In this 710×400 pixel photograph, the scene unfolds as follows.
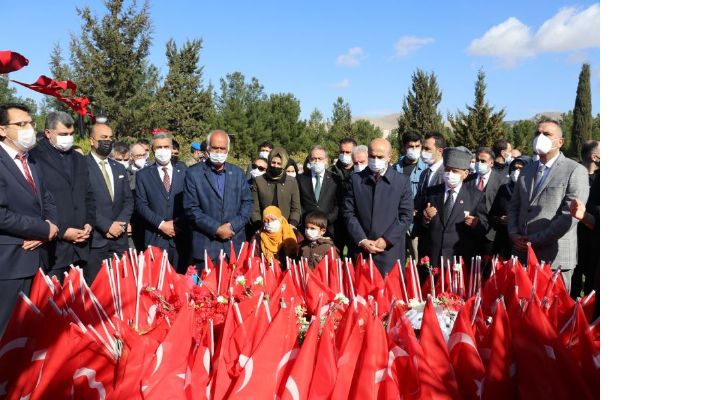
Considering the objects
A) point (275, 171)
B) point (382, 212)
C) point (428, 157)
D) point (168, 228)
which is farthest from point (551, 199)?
point (168, 228)

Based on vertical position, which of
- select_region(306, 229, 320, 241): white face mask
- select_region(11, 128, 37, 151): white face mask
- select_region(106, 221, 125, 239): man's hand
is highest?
select_region(11, 128, 37, 151): white face mask

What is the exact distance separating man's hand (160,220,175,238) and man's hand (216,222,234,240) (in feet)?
2.78

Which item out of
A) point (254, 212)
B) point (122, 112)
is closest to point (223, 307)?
point (254, 212)

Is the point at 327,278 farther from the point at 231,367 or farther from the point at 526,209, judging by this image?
the point at 526,209

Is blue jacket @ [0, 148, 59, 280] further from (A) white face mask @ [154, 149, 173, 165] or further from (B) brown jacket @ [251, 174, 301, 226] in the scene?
(B) brown jacket @ [251, 174, 301, 226]

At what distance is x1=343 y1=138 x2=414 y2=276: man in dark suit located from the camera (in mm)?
4949

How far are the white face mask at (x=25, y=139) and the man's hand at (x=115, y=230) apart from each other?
1537 millimetres

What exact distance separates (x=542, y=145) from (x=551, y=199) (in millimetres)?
420

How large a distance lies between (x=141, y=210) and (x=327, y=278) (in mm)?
3009

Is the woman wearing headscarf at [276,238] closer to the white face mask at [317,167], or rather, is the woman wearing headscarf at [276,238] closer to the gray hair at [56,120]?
the white face mask at [317,167]

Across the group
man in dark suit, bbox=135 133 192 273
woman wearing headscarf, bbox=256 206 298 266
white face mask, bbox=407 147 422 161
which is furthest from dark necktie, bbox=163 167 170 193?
white face mask, bbox=407 147 422 161

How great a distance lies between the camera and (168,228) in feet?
18.5

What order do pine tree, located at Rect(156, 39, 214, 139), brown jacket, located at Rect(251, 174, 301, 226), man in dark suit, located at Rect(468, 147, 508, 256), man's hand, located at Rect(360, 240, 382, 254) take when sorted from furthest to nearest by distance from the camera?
pine tree, located at Rect(156, 39, 214, 139) → brown jacket, located at Rect(251, 174, 301, 226) → man in dark suit, located at Rect(468, 147, 508, 256) → man's hand, located at Rect(360, 240, 382, 254)

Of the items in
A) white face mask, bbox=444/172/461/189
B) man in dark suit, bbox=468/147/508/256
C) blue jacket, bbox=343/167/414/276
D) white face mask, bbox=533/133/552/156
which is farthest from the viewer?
man in dark suit, bbox=468/147/508/256
